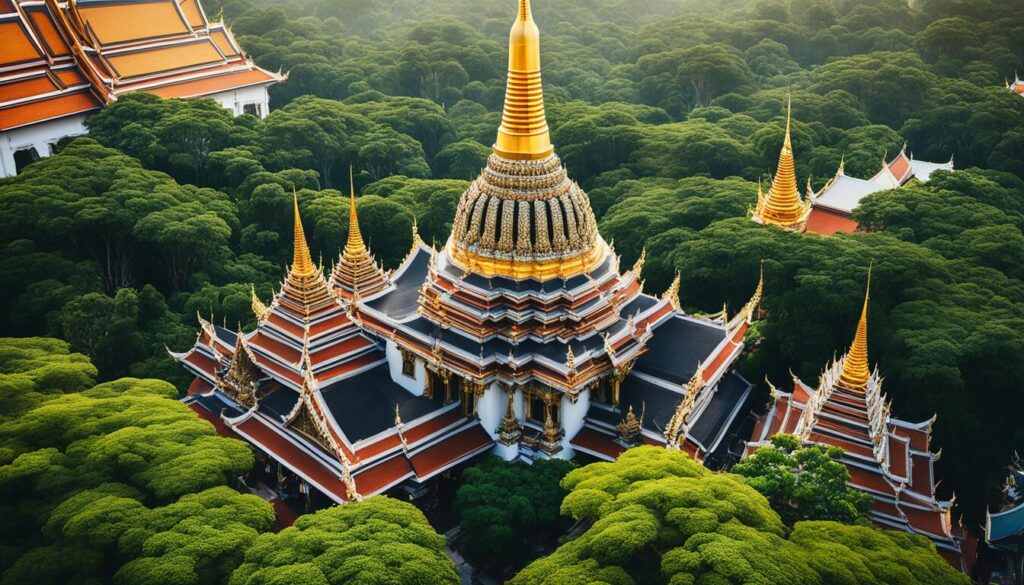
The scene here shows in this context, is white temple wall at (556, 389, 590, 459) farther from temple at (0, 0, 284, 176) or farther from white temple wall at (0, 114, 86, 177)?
white temple wall at (0, 114, 86, 177)

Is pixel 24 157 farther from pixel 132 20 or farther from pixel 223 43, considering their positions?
pixel 223 43

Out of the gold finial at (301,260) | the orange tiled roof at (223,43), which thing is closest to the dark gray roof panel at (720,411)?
the gold finial at (301,260)

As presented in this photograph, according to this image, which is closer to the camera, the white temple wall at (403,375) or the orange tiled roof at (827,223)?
the white temple wall at (403,375)

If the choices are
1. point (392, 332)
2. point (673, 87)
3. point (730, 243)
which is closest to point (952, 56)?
point (673, 87)

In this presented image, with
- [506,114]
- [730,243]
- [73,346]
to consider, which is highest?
[506,114]

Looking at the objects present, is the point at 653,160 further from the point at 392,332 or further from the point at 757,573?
the point at 757,573

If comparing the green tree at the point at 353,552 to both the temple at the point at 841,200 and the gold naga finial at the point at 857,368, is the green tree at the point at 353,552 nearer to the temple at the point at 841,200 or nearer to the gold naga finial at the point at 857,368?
the gold naga finial at the point at 857,368
